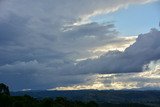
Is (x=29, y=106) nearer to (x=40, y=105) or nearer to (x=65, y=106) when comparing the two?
(x=40, y=105)

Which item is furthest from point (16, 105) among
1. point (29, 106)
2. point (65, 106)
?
point (65, 106)

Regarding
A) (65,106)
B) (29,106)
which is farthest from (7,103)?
(65,106)

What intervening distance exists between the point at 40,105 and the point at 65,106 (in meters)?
15.8

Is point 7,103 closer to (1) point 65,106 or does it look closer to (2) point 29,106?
(2) point 29,106

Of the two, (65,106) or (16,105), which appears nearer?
(16,105)

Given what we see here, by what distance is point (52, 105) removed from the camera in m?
187

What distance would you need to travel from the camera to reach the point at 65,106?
19712cm

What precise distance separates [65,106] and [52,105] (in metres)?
12.3

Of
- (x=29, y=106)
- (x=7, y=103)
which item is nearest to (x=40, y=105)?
(x=29, y=106)

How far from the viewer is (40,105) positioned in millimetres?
188250

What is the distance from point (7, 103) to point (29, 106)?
17.2 meters

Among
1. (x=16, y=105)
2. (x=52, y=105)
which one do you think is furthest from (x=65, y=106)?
(x=16, y=105)

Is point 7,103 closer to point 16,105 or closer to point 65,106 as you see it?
point 16,105

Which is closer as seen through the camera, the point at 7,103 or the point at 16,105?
the point at 16,105
